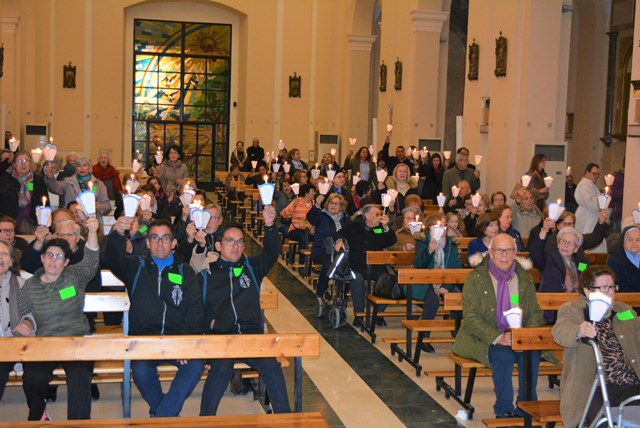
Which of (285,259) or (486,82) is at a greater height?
(486,82)

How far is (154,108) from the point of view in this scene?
28469 mm

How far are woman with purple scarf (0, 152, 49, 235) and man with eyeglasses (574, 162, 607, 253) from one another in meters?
6.35

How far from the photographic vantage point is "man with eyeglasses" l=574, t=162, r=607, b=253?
1149 cm

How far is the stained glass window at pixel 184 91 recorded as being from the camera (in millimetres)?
28094

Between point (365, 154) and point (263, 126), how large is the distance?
9.67 m

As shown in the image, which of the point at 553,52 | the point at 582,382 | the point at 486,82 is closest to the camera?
the point at 582,382

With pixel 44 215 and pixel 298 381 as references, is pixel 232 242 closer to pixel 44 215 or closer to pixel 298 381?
pixel 298 381

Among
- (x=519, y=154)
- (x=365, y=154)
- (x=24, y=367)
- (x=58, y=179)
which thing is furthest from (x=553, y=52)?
(x=24, y=367)

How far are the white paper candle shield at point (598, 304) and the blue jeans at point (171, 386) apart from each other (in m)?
2.40

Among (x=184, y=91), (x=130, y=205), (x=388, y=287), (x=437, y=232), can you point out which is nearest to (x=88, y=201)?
(x=130, y=205)

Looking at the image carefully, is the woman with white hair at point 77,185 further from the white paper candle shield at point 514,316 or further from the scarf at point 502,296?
the white paper candle shield at point 514,316

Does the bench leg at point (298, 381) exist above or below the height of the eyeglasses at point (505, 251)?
below

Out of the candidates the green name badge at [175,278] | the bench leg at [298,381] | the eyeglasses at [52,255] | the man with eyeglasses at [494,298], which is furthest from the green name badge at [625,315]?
the eyeglasses at [52,255]

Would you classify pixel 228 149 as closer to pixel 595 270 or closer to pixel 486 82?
pixel 486 82
